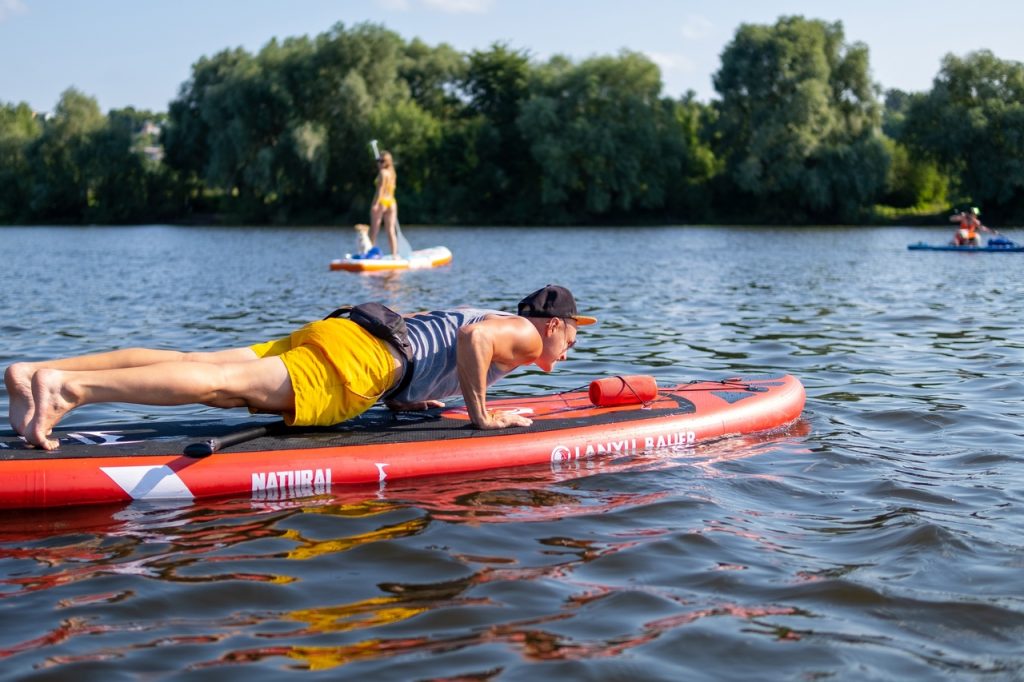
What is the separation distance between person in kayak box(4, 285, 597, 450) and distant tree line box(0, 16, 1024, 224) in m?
44.4

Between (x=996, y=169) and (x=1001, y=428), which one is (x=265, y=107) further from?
(x=1001, y=428)

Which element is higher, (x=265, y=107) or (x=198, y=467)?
(x=265, y=107)

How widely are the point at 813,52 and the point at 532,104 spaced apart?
13680mm

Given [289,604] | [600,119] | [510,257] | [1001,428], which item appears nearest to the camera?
[289,604]

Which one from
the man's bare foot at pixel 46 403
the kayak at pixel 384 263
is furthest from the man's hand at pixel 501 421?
the kayak at pixel 384 263

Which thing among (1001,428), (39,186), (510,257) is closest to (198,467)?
(1001,428)

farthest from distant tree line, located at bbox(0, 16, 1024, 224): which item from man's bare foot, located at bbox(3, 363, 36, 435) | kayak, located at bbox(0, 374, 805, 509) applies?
Result: man's bare foot, located at bbox(3, 363, 36, 435)

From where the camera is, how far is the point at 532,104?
54.7m

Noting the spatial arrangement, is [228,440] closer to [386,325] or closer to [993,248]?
[386,325]

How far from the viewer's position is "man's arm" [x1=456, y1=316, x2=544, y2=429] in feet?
19.4

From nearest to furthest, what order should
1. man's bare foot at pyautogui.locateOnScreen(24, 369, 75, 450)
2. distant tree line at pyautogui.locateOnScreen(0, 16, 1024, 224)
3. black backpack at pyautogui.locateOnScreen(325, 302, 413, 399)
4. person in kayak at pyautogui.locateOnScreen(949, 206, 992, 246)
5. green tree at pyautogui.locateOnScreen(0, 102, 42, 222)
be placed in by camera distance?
man's bare foot at pyautogui.locateOnScreen(24, 369, 75, 450), black backpack at pyautogui.locateOnScreen(325, 302, 413, 399), person in kayak at pyautogui.locateOnScreen(949, 206, 992, 246), distant tree line at pyautogui.locateOnScreen(0, 16, 1024, 224), green tree at pyautogui.locateOnScreen(0, 102, 42, 222)

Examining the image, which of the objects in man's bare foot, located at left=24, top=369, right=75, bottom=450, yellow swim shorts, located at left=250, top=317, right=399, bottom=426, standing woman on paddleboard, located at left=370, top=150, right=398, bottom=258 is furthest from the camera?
standing woman on paddleboard, located at left=370, top=150, right=398, bottom=258

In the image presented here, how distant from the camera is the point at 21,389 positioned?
205 inches

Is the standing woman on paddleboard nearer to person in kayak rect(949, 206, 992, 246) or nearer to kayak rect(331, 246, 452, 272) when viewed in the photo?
kayak rect(331, 246, 452, 272)
